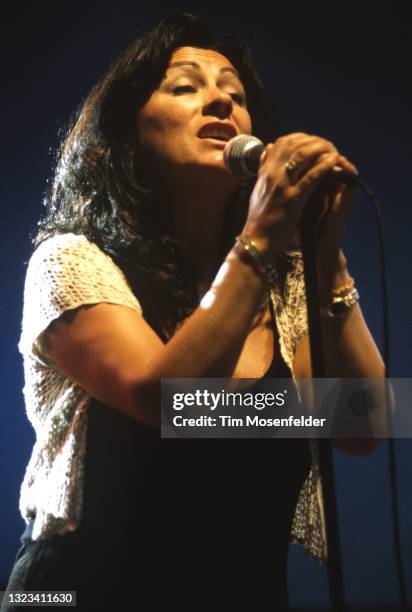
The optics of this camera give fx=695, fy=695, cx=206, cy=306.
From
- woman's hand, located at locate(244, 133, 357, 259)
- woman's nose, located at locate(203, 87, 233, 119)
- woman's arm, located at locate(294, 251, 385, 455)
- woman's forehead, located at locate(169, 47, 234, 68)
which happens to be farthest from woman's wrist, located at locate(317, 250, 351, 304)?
woman's forehead, located at locate(169, 47, 234, 68)

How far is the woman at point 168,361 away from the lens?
75 cm

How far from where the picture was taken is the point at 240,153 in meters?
0.84

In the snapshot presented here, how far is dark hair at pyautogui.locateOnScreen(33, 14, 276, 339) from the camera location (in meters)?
1.00

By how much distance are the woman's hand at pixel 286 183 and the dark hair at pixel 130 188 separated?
10.2 inches

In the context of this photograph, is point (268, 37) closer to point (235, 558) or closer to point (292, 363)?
point (292, 363)

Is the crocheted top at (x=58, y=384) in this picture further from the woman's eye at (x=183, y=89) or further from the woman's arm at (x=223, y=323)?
the woman's eye at (x=183, y=89)

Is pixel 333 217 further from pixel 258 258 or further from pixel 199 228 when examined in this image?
pixel 199 228

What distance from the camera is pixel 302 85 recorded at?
2.17 meters

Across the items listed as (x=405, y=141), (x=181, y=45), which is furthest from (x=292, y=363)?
(x=405, y=141)

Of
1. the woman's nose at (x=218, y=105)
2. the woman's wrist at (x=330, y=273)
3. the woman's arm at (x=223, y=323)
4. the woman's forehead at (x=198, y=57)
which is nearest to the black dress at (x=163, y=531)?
the woman's arm at (x=223, y=323)

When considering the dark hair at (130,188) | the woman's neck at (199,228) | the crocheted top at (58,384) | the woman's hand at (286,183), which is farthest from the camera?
the woman's neck at (199,228)

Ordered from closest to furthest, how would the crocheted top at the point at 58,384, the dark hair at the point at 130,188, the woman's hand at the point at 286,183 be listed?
the woman's hand at the point at 286,183 → the crocheted top at the point at 58,384 → the dark hair at the point at 130,188
